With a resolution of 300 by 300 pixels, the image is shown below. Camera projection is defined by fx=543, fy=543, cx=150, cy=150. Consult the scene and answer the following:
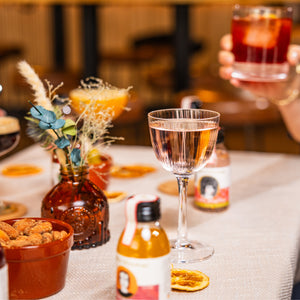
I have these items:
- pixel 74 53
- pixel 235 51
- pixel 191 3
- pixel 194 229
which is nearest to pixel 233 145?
pixel 191 3

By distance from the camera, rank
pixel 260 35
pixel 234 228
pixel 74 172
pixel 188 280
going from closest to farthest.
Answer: pixel 188 280
pixel 74 172
pixel 234 228
pixel 260 35

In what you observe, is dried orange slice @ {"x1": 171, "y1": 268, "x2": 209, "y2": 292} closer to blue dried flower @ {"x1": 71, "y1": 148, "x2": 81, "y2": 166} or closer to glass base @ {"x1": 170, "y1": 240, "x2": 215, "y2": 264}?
→ glass base @ {"x1": 170, "y1": 240, "x2": 215, "y2": 264}

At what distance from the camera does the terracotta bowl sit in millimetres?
691

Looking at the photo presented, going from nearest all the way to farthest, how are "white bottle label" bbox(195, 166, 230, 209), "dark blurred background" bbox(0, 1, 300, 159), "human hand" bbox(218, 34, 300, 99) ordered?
"white bottle label" bbox(195, 166, 230, 209) < "human hand" bbox(218, 34, 300, 99) < "dark blurred background" bbox(0, 1, 300, 159)

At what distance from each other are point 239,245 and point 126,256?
1.15ft

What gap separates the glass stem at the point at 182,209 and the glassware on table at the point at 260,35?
522 millimetres

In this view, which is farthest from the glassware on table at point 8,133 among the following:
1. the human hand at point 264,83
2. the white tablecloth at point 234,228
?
the human hand at point 264,83

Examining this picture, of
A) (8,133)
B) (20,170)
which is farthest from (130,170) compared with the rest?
(8,133)

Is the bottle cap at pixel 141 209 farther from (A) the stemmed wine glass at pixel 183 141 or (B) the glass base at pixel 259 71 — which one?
(B) the glass base at pixel 259 71

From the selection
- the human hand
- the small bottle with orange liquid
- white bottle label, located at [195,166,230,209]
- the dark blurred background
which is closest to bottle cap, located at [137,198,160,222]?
the small bottle with orange liquid

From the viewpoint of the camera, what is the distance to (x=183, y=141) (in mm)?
809

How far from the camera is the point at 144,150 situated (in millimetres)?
1677

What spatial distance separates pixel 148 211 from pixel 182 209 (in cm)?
28

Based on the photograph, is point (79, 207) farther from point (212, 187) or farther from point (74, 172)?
point (212, 187)
